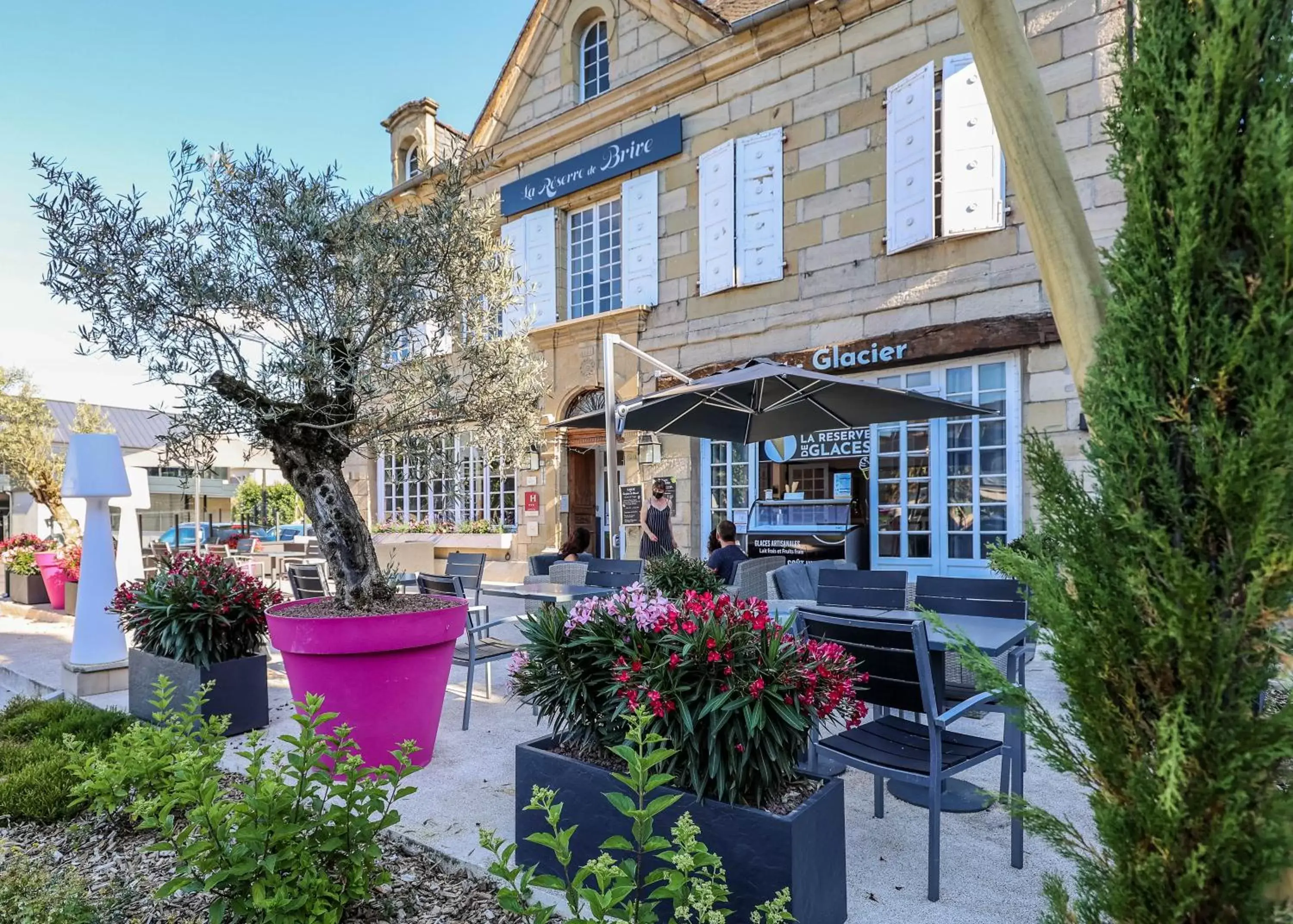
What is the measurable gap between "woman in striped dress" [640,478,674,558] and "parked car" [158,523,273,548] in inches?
526

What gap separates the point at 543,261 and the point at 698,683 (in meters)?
10.5

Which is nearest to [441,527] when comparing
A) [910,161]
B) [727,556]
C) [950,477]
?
[727,556]

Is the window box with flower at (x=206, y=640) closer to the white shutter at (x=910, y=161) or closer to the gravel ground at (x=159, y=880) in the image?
the gravel ground at (x=159, y=880)

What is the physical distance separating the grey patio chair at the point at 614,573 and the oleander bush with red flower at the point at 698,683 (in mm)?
3255

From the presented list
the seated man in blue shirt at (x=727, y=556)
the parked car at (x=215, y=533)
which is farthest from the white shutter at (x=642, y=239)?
the parked car at (x=215, y=533)

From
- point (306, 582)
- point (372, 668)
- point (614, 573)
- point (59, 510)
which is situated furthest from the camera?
point (59, 510)

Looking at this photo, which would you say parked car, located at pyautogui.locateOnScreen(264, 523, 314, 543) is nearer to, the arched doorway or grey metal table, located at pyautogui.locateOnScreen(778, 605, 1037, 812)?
the arched doorway

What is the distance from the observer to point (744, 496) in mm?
9609

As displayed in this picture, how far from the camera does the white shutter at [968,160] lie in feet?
24.8

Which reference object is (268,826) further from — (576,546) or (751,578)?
(576,546)

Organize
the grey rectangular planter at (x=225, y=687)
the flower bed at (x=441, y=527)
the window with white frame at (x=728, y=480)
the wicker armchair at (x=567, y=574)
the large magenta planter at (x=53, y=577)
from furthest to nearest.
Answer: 1. the flower bed at (x=441, y=527)
2. the window with white frame at (x=728, y=480)
3. the large magenta planter at (x=53, y=577)
4. the wicker armchair at (x=567, y=574)
5. the grey rectangular planter at (x=225, y=687)

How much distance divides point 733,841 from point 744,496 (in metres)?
7.74

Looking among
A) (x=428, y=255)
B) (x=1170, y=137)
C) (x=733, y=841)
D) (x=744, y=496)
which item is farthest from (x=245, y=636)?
(x=744, y=496)

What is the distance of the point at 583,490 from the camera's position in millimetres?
12352
